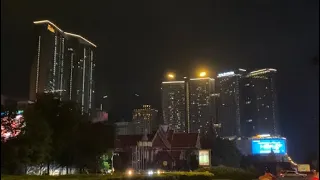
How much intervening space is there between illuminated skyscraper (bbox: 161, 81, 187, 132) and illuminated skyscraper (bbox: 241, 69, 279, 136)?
22.1m

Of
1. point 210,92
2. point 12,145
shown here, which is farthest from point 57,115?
point 210,92

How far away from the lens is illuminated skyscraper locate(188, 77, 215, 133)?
53.0m

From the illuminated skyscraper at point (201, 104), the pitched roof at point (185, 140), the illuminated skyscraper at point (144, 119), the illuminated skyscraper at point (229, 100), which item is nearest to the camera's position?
the illuminated skyscraper at point (144, 119)

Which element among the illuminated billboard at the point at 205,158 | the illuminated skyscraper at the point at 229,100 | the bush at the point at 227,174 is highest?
the illuminated skyscraper at the point at 229,100

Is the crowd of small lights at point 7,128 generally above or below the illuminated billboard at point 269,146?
above

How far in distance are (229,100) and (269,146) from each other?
1184 centimetres

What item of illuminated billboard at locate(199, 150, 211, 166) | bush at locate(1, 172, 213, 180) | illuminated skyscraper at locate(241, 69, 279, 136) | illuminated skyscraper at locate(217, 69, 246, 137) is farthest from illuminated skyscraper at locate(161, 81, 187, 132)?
bush at locate(1, 172, 213, 180)

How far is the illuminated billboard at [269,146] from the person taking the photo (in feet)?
200

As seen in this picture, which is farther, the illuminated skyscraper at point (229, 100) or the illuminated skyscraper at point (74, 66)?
the illuminated skyscraper at point (229, 100)

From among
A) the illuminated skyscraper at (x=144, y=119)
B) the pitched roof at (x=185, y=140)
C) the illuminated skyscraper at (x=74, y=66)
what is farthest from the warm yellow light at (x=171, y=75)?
the illuminated skyscraper at (x=74, y=66)

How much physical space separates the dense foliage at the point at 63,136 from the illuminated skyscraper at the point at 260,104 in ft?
139

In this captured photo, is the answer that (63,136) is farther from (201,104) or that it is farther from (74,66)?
(201,104)

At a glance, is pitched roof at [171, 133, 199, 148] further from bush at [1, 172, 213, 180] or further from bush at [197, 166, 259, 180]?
bush at [1, 172, 213, 180]

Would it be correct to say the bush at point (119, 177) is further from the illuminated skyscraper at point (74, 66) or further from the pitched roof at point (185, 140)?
the pitched roof at point (185, 140)
